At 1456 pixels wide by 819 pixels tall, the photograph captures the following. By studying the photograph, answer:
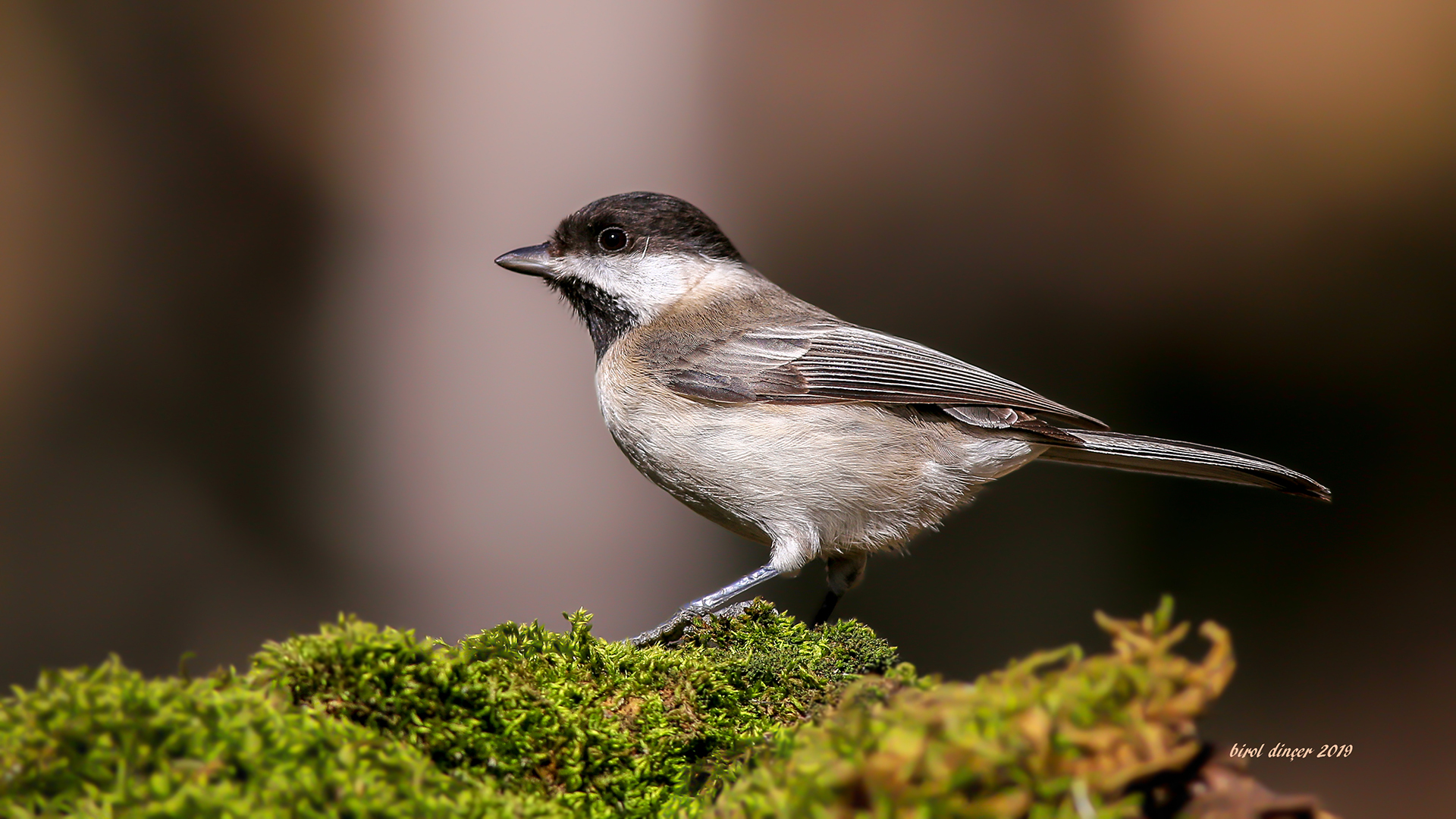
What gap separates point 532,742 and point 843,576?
5.44 ft

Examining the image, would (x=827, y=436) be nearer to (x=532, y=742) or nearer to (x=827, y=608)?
(x=827, y=608)

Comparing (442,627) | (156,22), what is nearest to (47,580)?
(442,627)

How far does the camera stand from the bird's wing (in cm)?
246

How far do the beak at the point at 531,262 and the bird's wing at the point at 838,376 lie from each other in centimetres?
64

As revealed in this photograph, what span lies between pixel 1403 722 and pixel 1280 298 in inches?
85.3

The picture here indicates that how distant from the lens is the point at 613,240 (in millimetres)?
2898

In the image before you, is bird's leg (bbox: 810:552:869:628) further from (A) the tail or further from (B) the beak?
(B) the beak

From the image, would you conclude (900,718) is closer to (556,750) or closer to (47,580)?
(556,750)

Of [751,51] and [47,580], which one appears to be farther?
[751,51]

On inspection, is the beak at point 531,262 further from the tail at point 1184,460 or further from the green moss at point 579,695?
the tail at point 1184,460

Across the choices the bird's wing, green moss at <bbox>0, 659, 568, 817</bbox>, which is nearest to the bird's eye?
the bird's wing

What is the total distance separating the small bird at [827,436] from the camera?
2.41 meters

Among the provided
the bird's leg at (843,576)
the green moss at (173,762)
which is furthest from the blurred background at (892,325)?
the green moss at (173,762)

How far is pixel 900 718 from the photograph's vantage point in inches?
32.1
